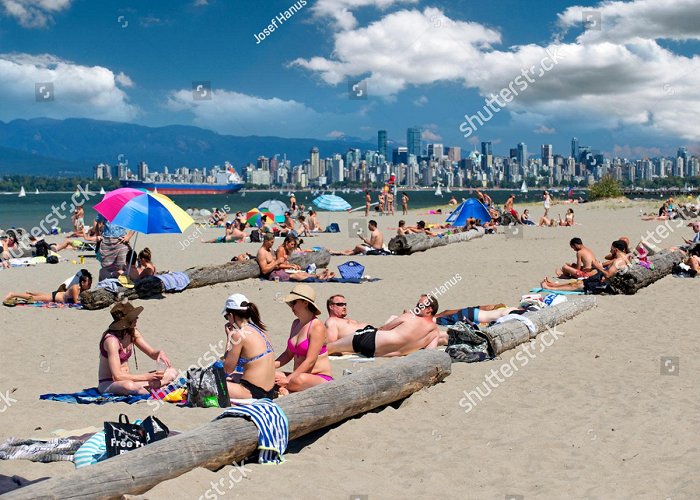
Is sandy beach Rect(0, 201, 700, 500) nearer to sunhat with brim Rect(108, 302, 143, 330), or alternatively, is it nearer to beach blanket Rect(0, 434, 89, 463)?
beach blanket Rect(0, 434, 89, 463)

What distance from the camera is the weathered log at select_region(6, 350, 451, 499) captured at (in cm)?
360

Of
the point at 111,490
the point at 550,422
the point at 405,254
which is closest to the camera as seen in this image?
the point at 111,490

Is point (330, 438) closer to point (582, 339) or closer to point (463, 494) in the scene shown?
point (463, 494)

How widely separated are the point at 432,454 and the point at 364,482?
2.28 feet

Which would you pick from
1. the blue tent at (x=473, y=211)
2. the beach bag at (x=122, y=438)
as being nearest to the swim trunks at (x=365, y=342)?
the beach bag at (x=122, y=438)

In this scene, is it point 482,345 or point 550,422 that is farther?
point 482,345

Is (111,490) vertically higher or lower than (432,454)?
higher

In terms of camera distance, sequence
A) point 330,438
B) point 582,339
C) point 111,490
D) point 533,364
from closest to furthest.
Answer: point 111,490 → point 330,438 → point 533,364 → point 582,339

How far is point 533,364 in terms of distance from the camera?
739 cm

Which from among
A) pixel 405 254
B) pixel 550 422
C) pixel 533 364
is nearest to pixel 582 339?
pixel 533 364

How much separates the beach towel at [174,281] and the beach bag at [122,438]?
298 inches

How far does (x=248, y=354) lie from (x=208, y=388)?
425 millimetres

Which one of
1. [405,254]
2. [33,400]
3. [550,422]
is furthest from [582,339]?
[405,254]

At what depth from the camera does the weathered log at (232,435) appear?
360cm
